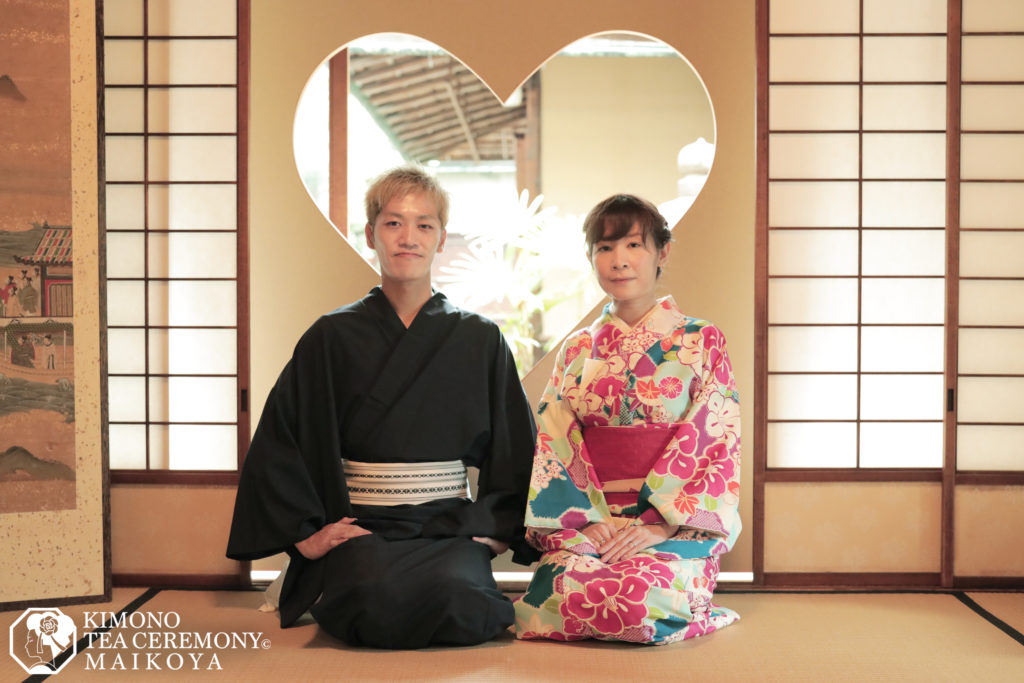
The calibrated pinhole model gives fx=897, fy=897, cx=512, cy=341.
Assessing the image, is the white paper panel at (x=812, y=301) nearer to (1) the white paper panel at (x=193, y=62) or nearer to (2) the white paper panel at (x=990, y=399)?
(2) the white paper panel at (x=990, y=399)

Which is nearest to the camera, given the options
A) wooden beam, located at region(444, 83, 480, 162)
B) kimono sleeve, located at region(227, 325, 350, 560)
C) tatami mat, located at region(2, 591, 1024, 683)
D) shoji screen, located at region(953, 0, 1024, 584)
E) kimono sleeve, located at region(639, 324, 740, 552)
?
tatami mat, located at region(2, 591, 1024, 683)

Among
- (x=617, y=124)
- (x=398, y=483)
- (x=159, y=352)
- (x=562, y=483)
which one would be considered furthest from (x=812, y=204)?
(x=617, y=124)

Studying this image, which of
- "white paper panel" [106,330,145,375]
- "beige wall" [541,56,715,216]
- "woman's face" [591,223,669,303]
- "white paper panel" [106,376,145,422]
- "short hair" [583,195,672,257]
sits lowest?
"white paper panel" [106,376,145,422]

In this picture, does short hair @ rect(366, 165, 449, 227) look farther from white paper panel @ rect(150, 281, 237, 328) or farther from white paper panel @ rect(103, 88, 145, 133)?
white paper panel @ rect(103, 88, 145, 133)

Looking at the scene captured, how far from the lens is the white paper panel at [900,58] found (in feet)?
11.7

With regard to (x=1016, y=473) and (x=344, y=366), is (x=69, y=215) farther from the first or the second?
(x=1016, y=473)

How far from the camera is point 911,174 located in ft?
11.7

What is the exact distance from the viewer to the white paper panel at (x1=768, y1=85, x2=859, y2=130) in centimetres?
355

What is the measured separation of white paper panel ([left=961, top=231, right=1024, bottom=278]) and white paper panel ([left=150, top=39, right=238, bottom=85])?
2986 millimetres

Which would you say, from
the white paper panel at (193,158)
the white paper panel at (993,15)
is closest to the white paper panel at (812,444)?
the white paper panel at (993,15)

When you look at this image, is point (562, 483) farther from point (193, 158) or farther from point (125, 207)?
point (125, 207)

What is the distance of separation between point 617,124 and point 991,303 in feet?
19.0

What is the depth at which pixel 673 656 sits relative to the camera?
2.60 meters

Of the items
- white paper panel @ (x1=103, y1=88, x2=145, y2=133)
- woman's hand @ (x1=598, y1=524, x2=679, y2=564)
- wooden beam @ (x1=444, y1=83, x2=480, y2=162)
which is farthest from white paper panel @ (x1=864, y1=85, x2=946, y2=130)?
wooden beam @ (x1=444, y1=83, x2=480, y2=162)
